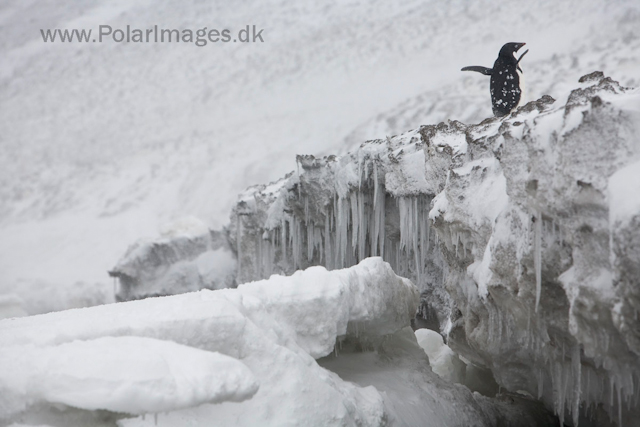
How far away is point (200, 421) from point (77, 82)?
35.6 metres

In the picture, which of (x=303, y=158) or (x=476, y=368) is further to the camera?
(x=303, y=158)

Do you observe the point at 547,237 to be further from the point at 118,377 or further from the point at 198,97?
the point at 198,97

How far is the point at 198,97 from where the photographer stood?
33562mm

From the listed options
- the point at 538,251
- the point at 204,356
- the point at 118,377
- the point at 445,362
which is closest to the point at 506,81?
the point at 445,362

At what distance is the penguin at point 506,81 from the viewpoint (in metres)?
7.20

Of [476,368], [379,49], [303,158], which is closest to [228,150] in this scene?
[379,49]

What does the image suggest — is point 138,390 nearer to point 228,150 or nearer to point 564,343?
point 564,343

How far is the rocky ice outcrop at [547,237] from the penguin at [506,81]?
1201 millimetres

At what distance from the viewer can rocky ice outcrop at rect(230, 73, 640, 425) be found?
10.4ft

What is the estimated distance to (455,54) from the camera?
93.2 feet

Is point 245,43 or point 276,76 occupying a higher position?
point 245,43

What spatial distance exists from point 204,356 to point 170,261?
1345 centimetres

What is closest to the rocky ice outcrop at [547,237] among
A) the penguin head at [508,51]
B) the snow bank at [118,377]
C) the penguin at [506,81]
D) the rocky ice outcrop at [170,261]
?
the penguin at [506,81]

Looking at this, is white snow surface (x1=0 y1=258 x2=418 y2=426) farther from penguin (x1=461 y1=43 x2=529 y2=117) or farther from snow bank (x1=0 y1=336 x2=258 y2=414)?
penguin (x1=461 y1=43 x2=529 y2=117)
